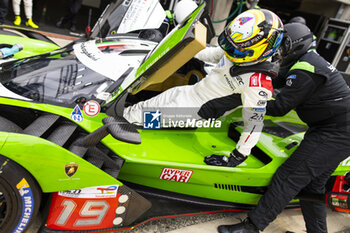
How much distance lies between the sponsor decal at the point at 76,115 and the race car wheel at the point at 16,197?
0.47m

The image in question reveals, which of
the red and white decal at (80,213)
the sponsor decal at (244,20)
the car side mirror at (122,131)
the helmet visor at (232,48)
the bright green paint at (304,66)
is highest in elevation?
the sponsor decal at (244,20)

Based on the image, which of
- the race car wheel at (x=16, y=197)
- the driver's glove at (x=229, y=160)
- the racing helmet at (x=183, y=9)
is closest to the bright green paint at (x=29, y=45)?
the racing helmet at (x=183, y=9)

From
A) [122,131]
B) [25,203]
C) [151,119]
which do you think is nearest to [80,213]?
[25,203]

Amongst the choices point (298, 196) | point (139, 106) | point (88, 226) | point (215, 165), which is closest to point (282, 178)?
point (298, 196)

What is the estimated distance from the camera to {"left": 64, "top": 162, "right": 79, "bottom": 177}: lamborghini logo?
155cm

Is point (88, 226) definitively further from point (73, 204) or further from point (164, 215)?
point (164, 215)

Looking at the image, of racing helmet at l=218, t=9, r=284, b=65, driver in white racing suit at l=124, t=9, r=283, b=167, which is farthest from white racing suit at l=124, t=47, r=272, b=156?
racing helmet at l=218, t=9, r=284, b=65

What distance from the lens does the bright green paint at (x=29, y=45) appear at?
275 centimetres

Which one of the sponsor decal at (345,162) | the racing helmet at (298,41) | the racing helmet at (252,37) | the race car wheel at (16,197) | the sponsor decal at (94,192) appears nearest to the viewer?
the race car wheel at (16,197)

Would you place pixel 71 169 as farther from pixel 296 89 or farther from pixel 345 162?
pixel 345 162

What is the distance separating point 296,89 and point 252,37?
0.55 metres

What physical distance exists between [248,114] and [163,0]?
5.58 meters

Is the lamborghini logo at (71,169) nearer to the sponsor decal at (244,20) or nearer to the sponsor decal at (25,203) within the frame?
the sponsor decal at (25,203)

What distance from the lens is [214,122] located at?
245 cm
